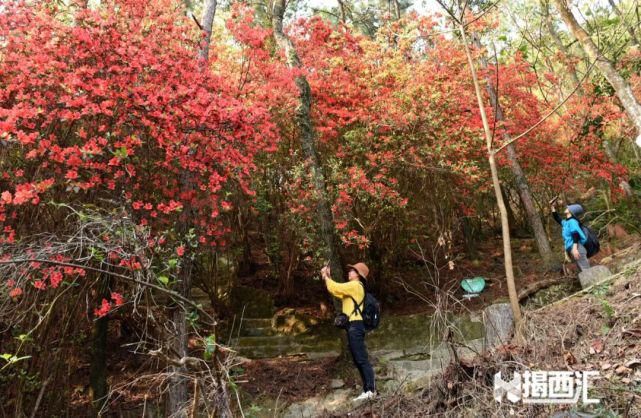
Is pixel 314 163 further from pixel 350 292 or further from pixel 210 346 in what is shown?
pixel 210 346

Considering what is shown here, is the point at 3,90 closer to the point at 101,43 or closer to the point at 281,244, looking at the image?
the point at 101,43

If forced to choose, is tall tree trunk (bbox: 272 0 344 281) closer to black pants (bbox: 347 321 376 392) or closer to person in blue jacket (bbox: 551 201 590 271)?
black pants (bbox: 347 321 376 392)

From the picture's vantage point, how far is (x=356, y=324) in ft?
17.1

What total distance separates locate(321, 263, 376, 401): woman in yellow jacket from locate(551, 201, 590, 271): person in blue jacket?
3329mm

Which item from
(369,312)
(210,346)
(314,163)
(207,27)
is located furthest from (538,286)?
(207,27)

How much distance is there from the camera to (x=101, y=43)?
5531 millimetres

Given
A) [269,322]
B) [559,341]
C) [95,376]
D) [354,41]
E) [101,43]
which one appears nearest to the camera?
[559,341]

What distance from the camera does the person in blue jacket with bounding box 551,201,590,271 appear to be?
6375 millimetres

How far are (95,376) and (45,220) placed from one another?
93.5 inches

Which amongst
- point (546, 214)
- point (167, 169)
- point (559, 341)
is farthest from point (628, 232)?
point (167, 169)

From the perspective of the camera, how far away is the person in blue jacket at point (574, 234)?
20.9ft

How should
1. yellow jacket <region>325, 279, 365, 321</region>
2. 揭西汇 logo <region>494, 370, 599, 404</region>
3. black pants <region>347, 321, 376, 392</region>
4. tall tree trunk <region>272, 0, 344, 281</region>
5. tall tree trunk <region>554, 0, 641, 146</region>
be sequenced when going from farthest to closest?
tall tree trunk <region>272, 0, 344, 281</region>
tall tree trunk <region>554, 0, 641, 146</region>
yellow jacket <region>325, 279, 365, 321</region>
black pants <region>347, 321, 376, 392</region>
揭西汇 logo <region>494, 370, 599, 404</region>

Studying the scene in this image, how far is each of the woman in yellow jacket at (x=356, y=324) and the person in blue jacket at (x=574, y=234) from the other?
3.33 m

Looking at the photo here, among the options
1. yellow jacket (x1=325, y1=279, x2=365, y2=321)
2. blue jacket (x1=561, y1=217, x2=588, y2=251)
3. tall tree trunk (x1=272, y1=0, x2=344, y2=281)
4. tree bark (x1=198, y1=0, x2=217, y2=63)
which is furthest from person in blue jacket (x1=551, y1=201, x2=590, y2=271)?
tree bark (x1=198, y1=0, x2=217, y2=63)
